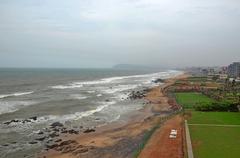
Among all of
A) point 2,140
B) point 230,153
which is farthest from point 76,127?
point 230,153

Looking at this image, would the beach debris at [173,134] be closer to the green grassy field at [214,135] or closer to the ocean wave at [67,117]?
the green grassy field at [214,135]

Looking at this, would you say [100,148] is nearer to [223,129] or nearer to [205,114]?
[223,129]

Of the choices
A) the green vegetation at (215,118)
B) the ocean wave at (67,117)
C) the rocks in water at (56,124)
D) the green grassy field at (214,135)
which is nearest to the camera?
the green grassy field at (214,135)

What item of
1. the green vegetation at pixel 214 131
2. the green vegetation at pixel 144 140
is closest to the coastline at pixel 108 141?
the green vegetation at pixel 144 140

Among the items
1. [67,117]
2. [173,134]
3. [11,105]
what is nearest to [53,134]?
[67,117]

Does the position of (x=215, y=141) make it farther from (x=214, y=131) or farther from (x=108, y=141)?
(x=108, y=141)

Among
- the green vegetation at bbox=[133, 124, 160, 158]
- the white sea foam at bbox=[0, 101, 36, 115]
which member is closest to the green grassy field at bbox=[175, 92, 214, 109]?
the green vegetation at bbox=[133, 124, 160, 158]
